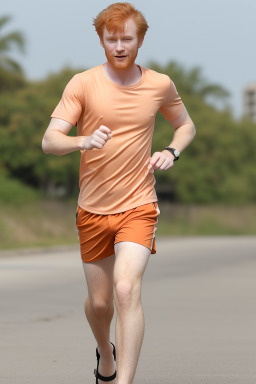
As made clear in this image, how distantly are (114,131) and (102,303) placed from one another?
40.1 inches

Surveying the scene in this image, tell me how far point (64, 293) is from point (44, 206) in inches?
1139

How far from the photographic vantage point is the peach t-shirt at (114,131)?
17.9ft

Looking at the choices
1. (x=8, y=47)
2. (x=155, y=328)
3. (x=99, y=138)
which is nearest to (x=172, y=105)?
(x=99, y=138)

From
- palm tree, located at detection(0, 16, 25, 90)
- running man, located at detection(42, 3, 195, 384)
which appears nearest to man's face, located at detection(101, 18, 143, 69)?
running man, located at detection(42, 3, 195, 384)

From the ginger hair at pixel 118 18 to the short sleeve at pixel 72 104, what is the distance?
322mm

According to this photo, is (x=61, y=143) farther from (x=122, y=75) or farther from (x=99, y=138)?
(x=122, y=75)

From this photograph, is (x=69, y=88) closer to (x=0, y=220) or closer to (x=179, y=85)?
(x=0, y=220)

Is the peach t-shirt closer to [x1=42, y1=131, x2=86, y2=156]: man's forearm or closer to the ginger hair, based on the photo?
[x1=42, y1=131, x2=86, y2=156]: man's forearm

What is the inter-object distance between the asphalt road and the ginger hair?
8.37 feet

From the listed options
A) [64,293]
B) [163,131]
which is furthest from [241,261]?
[163,131]

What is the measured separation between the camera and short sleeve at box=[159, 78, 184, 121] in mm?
5797

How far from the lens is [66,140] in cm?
527

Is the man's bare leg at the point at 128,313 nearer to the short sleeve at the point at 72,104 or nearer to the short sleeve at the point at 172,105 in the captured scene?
the short sleeve at the point at 72,104

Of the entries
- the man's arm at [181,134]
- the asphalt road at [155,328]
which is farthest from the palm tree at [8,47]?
the man's arm at [181,134]
